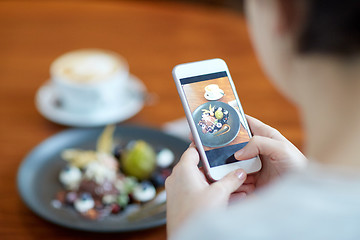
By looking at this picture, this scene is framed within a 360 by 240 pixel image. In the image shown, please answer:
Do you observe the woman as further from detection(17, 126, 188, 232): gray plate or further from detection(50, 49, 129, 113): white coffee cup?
detection(50, 49, 129, 113): white coffee cup

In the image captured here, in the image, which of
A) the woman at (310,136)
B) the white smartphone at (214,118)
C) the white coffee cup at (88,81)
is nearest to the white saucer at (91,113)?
the white coffee cup at (88,81)

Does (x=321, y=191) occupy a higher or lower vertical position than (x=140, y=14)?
lower

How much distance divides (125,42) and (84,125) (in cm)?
35

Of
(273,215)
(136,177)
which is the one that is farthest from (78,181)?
(273,215)

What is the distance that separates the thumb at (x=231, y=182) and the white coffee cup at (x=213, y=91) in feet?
0.31

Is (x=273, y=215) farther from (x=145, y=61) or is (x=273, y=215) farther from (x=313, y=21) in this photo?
(x=145, y=61)

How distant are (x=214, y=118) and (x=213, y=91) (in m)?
0.03

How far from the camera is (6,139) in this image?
3.37 ft

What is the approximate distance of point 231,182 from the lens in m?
0.57

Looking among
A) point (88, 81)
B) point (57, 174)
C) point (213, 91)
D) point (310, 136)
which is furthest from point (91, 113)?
point (310, 136)

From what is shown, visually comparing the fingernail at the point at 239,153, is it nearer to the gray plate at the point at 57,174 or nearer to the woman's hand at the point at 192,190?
the woman's hand at the point at 192,190

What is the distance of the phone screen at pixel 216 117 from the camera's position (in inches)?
23.8

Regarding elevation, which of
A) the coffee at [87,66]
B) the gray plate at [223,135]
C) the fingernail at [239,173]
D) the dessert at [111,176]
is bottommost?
the dessert at [111,176]

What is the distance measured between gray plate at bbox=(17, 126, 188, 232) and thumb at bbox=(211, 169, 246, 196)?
0.74ft
